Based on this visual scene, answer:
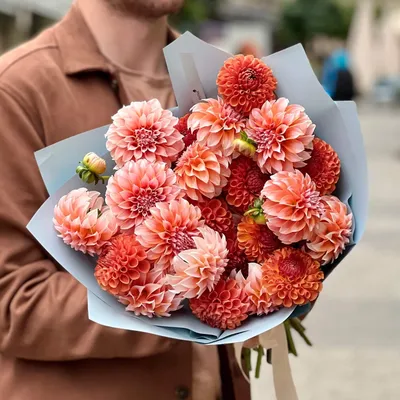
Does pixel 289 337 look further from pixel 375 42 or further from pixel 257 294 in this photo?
pixel 375 42

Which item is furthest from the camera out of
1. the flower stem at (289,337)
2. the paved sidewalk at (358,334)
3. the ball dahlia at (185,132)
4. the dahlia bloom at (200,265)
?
the paved sidewalk at (358,334)

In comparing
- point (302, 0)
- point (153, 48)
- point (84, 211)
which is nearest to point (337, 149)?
point (84, 211)

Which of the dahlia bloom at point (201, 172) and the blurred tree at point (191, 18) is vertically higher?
the dahlia bloom at point (201, 172)

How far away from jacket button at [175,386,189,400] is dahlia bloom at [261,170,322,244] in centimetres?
55

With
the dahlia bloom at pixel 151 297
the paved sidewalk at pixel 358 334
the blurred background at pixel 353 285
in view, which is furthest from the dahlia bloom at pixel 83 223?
the paved sidewalk at pixel 358 334

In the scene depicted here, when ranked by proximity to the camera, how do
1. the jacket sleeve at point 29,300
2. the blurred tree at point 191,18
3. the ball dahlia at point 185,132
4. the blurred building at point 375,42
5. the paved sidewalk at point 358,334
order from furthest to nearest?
the blurred building at point 375,42
the blurred tree at point 191,18
the paved sidewalk at point 358,334
the jacket sleeve at point 29,300
the ball dahlia at point 185,132

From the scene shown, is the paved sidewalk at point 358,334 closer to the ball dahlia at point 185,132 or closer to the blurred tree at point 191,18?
the ball dahlia at point 185,132

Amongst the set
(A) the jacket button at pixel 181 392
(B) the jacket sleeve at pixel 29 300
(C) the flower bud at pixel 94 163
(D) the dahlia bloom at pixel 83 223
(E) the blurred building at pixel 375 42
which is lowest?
(E) the blurred building at pixel 375 42

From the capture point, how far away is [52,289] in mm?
1611

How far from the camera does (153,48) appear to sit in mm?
1970

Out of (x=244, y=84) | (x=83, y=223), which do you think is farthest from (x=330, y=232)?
(x=83, y=223)

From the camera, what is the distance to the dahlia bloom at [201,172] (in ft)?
4.56

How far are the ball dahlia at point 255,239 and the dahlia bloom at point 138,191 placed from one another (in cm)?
14

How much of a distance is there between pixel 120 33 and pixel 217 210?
66 centimetres
